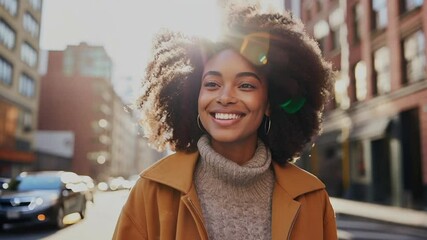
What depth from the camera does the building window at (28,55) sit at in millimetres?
44094

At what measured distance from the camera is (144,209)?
2.30 metres

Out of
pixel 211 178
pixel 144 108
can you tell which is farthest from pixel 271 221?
pixel 144 108

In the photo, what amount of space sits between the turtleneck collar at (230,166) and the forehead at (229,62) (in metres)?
0.37

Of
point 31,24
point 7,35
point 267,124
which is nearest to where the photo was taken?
point 267,124

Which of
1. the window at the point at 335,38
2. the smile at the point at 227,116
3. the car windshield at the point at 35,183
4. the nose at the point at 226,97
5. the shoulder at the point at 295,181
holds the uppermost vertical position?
the window at the point at 335,38

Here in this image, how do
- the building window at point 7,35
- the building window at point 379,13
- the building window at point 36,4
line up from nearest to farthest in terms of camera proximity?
the building window at point 379,13
the building window at point 7,35
the building window at point 36,4

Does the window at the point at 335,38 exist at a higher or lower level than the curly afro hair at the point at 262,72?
higher

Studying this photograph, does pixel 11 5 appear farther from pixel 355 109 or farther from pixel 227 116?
pixel 227 116

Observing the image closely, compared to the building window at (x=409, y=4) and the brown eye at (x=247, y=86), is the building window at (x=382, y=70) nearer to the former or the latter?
the building window at (x=409, y=4)

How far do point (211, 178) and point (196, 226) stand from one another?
307 mm

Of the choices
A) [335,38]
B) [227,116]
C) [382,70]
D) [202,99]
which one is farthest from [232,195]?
[335,38]

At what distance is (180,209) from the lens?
2240 millimetres

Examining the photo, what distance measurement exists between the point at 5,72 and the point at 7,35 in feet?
10.0

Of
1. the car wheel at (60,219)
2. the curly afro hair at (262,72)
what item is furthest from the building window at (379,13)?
the curly afro hair at (262,72)
